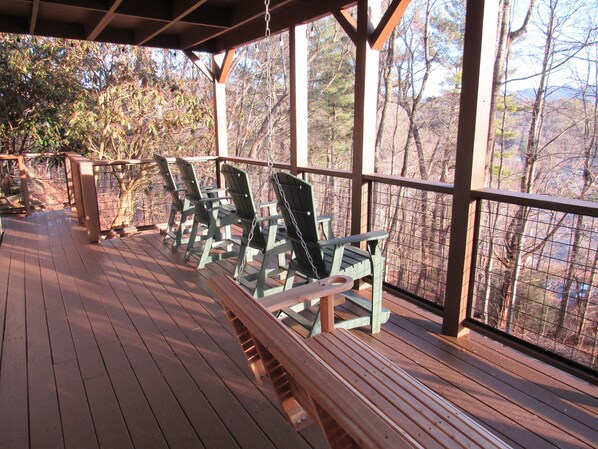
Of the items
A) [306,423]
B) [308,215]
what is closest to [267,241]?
[308,215]

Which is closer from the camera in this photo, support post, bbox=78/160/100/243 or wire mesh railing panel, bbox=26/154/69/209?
support post, bbox=78/160/100/243

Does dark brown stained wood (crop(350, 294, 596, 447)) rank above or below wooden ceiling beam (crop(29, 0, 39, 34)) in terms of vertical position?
below

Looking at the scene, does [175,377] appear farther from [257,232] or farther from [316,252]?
[257,232]

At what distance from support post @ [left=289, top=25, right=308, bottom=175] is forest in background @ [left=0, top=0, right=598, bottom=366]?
0.89 m

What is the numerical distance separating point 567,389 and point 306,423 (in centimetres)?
145

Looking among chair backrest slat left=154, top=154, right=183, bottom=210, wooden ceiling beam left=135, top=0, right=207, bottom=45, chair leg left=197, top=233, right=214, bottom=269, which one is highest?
wooden ceiling beam left=135, top=0, right=207, bottom=45

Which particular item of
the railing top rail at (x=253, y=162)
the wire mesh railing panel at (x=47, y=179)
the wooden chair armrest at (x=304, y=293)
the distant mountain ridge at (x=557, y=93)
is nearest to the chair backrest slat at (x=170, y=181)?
the railing top rail at (x=253, y=162)

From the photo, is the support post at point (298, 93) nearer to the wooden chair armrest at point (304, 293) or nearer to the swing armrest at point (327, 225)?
the swing armrest at point (327, 225)

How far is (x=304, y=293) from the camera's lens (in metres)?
1.67

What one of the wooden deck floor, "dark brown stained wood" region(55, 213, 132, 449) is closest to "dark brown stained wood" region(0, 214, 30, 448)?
the wooden deck floor

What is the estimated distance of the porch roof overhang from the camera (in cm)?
371

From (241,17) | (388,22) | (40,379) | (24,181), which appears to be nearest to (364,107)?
(388,22)

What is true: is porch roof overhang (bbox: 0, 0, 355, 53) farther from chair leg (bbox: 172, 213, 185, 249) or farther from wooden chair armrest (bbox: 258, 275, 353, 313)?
wooden chair armrest (bbox: 258, 275, 353, 313)

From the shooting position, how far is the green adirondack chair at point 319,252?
2555mm
